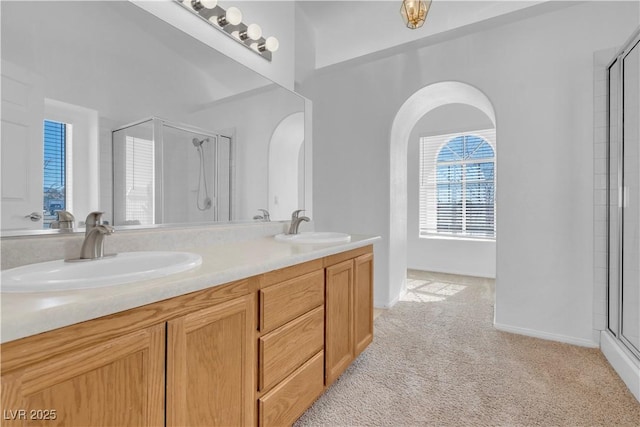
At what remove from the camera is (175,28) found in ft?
4.94

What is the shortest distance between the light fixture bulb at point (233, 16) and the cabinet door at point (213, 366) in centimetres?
171

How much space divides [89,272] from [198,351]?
17.5 inches

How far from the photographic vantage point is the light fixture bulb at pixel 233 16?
1.87 meters

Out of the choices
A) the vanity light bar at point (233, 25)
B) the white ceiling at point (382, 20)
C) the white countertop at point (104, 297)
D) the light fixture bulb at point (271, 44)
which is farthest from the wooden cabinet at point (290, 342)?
the white ceiling at point (382, 20)

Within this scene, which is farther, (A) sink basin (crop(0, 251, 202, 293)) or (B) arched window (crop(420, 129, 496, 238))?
(B) arched window (crop(420, 129, 496, 238))

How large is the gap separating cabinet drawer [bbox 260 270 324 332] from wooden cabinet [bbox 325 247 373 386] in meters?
0.11

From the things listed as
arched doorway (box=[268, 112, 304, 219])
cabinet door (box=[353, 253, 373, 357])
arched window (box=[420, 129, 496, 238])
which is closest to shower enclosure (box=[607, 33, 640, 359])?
cabinet door (box=[353, 253, 373, 357])

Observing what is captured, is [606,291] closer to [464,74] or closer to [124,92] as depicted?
[464,74]

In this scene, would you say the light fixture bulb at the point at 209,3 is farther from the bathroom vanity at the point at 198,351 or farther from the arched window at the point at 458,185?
the arched window at the point at 458,185

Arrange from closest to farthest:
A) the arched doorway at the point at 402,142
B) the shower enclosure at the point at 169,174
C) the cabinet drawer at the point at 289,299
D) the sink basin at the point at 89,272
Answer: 1. the sink basin at the point at 89,272
2. the cabinet drawer at the point at 289,299
3. the shower enclosure at the point at 169,174
4. the arched doorway at the point at 402,142

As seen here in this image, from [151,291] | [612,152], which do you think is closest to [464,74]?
[612,152]

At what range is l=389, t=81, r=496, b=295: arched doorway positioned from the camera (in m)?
2.96

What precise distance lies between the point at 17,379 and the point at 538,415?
2032 millimetres

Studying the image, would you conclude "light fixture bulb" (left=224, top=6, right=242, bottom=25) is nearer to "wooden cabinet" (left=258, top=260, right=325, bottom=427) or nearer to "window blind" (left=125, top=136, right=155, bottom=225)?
"window blind" (left=125, top=136, right=155, bottom=225)
